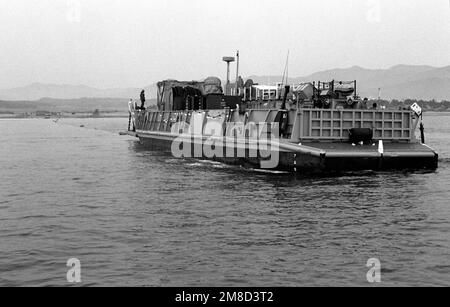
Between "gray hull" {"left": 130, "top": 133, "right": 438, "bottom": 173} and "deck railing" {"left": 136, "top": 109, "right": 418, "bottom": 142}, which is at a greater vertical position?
"deck railing" {"left": 136, "top": 109, "right": 418, "bottom": 142}

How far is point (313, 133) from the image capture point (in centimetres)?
2864

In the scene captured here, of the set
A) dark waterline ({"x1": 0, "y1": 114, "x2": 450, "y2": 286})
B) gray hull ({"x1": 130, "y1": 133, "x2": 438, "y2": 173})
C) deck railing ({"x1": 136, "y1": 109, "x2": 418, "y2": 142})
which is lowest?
dark waterline ({"x1": 0, "y1": 114, "x2": 450, "y2": 286})

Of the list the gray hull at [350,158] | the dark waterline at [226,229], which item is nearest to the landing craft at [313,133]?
the gray hull at [350,158]

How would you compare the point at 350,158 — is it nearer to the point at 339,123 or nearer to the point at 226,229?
the point at 339,123

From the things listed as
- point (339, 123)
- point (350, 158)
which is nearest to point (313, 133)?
point (339, 123)

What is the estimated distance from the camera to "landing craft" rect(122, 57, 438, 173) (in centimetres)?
2730

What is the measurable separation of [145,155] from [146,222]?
26.1 m

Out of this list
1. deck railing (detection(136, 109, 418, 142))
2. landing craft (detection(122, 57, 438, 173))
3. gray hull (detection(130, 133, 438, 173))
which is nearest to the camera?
gray hull (detection(130, 133, 438, 173))

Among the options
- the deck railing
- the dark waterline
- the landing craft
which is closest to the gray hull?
the landing craft

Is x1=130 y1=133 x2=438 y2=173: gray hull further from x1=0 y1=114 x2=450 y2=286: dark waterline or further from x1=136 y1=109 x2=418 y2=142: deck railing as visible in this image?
x1=136 y1=109 x2=418 y2=142: deck railing

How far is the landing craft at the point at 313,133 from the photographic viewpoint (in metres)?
27.3
